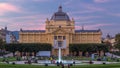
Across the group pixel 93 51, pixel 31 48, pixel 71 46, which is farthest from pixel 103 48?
pixel 31 48

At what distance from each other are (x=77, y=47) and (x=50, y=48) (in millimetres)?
15648

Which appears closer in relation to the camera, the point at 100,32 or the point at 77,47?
the point at 77,47

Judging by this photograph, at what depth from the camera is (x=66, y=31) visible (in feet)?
646

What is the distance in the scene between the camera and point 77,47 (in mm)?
184000

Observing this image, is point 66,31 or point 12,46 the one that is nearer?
point 12,46

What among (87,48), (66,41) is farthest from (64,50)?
(87,48)

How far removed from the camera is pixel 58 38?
195500 mm

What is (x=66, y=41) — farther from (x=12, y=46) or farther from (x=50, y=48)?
(x=12, y=46)

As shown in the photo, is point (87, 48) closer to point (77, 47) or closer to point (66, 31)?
point (77, 47)

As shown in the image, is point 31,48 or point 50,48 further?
point 50,48

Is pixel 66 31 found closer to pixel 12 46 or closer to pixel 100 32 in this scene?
pixel 100 32

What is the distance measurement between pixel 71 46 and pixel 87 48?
1175 centimetres

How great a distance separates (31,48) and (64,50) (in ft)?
77.1

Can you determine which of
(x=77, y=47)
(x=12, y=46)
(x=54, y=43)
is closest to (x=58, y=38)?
(x=54, y=43)
